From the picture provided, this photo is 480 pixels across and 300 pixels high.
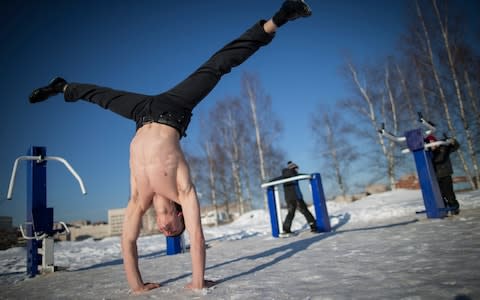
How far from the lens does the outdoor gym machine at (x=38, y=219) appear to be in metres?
4.58

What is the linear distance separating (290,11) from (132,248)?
2.70 meters

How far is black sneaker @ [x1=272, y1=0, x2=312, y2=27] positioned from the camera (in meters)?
2.61

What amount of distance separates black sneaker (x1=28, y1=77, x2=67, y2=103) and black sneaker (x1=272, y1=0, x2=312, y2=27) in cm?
255

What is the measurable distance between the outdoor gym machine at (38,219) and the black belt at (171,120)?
8.96 feet

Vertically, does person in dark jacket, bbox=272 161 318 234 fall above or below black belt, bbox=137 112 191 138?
below

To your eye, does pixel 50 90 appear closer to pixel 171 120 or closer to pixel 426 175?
pixel 171 120

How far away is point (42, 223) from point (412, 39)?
1803cm

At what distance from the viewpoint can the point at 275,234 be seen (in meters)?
6.94

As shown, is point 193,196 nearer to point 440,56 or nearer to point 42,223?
point 42,223

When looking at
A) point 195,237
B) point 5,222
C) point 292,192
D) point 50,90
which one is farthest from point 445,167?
point 5,222

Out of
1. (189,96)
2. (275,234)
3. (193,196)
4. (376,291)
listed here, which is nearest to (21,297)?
(193,196)

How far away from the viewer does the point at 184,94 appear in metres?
2.55

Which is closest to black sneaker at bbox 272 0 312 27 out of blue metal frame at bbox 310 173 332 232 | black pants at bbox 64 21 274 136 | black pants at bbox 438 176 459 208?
black pants at bbox 64 21 274 136

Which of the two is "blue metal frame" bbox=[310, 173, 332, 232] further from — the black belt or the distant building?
the distant building
